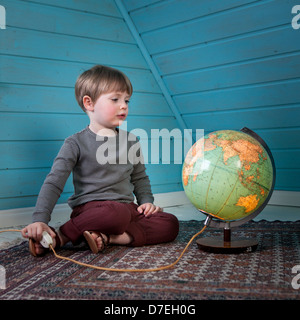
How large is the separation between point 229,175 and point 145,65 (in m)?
1.65

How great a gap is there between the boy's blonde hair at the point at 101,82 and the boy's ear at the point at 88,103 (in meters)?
0.02

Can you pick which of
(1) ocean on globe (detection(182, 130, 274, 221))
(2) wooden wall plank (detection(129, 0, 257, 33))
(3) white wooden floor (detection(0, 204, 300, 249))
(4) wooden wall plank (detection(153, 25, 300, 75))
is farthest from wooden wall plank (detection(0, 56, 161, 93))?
(1) ocean on globe (detection(182, 130, 274, 221))

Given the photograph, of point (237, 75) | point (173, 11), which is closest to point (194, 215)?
point (237, 75)

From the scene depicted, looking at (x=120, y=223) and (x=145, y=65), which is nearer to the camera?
(x=120, y=223)

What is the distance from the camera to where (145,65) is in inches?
122

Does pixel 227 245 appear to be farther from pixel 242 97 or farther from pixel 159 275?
pixel 242 97

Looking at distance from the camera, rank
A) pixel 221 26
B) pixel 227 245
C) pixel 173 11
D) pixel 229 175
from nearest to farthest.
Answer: pixel 229 175, pixel 227 245, pixel 221 26, pixel 173 11

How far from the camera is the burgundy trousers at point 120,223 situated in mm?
1834

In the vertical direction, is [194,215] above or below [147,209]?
below

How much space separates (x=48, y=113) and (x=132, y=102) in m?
0.63

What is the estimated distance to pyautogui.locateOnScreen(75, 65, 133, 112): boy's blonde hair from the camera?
79.7 inches

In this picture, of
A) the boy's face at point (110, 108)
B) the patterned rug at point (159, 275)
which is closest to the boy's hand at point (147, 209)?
the patterned rug at point (159, 275)

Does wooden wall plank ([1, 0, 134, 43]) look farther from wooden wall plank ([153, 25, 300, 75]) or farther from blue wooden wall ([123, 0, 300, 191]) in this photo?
wooden wall plank ([153, 25, 300, 75])

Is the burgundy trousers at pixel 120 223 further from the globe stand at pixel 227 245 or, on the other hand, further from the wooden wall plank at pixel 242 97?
the wooden wall plank at pixel 242 97
